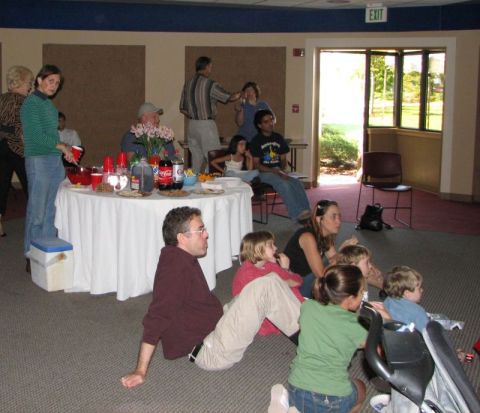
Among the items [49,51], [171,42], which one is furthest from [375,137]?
[49,51]

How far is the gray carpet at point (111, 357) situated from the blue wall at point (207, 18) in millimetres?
4752

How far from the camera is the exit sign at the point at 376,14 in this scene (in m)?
9.54

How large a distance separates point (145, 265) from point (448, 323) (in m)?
2.02

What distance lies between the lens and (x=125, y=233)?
15.7 feet

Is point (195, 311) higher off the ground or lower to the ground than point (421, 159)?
lower

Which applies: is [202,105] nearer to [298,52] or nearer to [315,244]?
[298,52]

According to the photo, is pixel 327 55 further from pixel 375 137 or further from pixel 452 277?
pixel 452 277

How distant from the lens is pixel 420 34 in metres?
9.64

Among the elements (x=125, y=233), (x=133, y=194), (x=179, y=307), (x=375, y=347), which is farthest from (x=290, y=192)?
(x=375, y=347)

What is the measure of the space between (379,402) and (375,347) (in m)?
1.50

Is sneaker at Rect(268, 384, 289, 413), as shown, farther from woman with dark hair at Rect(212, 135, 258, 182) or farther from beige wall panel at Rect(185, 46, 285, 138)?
beige wall panel at Rect(185, 46, 285, 138)

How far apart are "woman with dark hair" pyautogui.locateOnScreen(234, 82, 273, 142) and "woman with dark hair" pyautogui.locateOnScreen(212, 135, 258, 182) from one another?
1166 mm

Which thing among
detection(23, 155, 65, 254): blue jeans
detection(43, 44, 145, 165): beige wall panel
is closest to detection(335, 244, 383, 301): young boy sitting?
detection(23, 155, 65, 254): blue jeans

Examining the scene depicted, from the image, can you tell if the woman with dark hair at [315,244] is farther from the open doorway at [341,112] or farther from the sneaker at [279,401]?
the open doorway at [341,112]
